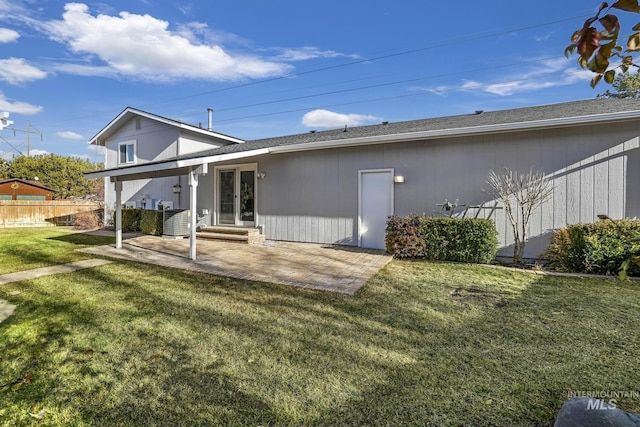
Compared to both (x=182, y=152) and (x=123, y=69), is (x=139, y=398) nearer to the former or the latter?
(x=182, y=152)

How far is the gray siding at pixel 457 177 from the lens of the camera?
19.9 ft

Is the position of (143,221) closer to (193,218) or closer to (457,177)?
(193,218)

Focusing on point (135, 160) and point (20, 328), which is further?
point (135, 160)

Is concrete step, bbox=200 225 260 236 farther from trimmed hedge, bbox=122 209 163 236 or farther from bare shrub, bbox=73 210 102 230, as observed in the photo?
bare shrub, bbox=73 210 102 230

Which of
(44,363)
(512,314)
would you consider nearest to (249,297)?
(44,363)

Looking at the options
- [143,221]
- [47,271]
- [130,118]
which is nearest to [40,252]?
[47,271]

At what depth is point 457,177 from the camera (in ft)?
23.9

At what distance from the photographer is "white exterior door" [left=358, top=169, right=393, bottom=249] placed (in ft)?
26.6

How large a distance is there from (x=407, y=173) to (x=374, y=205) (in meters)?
1.16

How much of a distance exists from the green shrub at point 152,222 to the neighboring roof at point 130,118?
11.4 ft

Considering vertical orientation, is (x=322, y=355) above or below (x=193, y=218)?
below

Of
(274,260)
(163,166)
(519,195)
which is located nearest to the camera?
(519,195)

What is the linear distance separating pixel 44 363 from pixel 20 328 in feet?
3.50

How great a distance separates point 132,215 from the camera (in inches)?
A: 481
